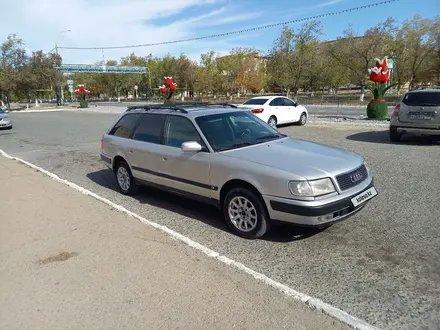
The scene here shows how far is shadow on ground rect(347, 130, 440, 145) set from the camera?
31.6 feet

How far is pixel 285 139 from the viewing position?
183 inches

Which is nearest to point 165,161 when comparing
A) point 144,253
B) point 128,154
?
point 128,154

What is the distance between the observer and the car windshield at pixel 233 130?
14.2 feet

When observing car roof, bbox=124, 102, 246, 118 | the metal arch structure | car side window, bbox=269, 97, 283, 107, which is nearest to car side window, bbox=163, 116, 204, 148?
car roof, bbox=124, 102, 246, 118

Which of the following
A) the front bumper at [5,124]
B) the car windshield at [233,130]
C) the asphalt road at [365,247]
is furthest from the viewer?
the front bumper at [5,124]

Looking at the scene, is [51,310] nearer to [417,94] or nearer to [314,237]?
[314,237]

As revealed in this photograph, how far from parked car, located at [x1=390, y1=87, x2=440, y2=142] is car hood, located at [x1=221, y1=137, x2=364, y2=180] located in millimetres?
6126

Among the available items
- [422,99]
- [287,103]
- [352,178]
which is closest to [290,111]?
[287,103]

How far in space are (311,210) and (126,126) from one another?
3.72 meters

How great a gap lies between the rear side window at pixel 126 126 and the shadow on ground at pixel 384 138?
24.8ft

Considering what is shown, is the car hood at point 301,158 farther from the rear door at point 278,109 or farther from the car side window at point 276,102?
the car side window at point 276,102

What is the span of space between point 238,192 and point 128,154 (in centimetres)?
245

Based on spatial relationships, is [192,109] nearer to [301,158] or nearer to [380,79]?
[301,158]

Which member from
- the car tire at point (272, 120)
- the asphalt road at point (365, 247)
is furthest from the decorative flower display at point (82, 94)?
the asphalt road at point (365, 247)
